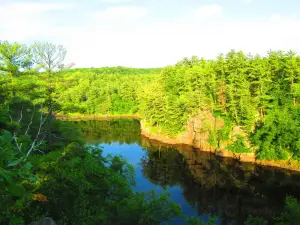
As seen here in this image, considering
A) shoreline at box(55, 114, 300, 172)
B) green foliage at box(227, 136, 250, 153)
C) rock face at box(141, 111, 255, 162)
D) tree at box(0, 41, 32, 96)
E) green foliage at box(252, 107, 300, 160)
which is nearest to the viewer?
tree at box(0, 41, 32, 96)

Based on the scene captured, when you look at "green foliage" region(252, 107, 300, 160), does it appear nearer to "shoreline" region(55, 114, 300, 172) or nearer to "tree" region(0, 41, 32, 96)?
"shoreline" region(55, 114, 300, 172)

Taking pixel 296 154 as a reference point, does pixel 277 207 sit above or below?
below

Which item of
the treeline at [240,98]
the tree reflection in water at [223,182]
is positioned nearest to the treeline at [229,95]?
the treeline at [240,98]

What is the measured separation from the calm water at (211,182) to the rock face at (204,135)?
1558mm

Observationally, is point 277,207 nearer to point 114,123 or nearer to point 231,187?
point 231,187

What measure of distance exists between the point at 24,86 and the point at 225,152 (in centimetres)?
3405

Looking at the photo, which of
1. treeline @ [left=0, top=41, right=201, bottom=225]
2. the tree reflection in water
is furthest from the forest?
the tree reflection in water

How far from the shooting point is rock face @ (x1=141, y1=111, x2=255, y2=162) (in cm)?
4466

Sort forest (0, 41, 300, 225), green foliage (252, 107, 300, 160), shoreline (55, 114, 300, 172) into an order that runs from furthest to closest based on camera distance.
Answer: shoreline (55, 114, 300, 172), green foliage (252, 107, 300, 160), forest (0, 41, 300, 225)

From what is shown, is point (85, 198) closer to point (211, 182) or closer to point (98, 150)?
point (98, 150)

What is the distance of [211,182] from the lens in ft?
119

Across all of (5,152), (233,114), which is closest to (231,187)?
(233,114)

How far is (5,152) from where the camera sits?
240cm

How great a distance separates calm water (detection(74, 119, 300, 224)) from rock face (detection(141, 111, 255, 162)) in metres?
1.56
